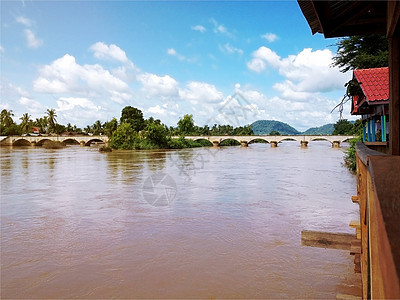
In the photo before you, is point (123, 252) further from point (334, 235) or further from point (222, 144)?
point (222, 144)

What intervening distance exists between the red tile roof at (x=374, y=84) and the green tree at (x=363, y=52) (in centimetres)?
991

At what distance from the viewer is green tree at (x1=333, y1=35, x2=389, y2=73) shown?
17.6m

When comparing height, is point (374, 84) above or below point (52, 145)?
above

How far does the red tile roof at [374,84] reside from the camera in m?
7.21

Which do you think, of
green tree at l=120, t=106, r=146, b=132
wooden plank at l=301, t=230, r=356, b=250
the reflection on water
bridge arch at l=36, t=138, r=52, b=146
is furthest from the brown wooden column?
bridge arch at l=36, t=138, r=52, b=146

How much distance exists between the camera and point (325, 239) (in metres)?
5.38

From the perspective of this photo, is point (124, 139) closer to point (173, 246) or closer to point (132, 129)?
point (132, 129)

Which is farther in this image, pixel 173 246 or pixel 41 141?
pixel 41 141

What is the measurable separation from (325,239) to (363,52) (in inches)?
679

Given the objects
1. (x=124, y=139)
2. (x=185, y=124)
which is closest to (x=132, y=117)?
(x=185, y=124)

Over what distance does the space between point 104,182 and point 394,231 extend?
1793 centimetres

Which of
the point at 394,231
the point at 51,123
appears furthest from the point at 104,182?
the point at 51,123

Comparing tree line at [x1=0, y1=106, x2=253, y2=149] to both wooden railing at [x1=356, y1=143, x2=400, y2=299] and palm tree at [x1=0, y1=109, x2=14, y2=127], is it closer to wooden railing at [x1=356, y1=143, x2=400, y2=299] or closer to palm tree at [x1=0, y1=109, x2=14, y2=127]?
palm tree at [x1=0, y1=109, x2=14, y2=127]

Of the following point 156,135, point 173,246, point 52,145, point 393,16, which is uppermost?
point 156,135
